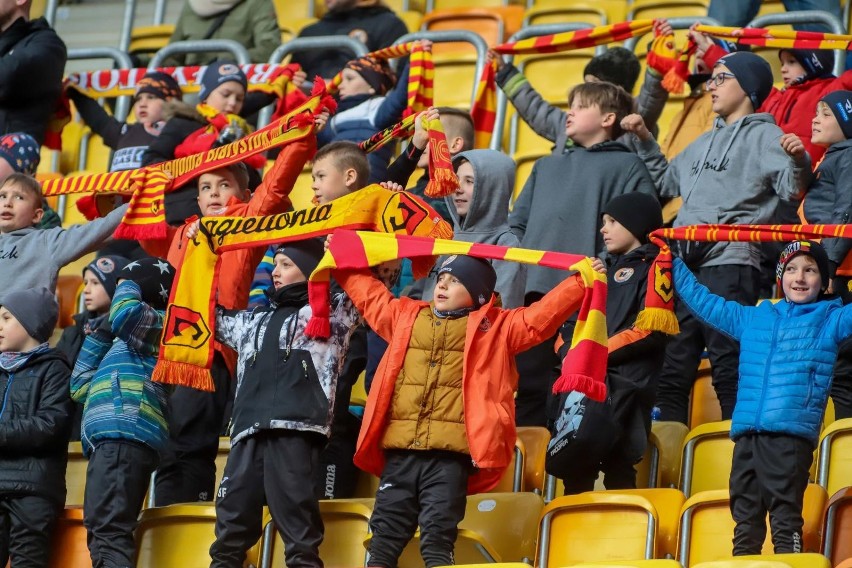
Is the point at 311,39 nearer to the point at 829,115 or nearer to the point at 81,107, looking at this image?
the point at 81,107

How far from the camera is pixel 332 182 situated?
6.60 metres

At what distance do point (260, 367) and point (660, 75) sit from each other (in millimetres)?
2870

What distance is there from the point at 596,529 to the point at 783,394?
2.56ft

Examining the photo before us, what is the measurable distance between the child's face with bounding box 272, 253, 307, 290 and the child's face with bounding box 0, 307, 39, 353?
1.08 m

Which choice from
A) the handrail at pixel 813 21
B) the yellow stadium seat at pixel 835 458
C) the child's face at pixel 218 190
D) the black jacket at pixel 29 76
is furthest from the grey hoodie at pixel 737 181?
the black jacket at pixel 29 76

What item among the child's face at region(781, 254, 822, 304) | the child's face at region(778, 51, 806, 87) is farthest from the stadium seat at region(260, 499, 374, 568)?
the child's face at region(778, 51, 806, 87)

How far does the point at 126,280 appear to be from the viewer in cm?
639

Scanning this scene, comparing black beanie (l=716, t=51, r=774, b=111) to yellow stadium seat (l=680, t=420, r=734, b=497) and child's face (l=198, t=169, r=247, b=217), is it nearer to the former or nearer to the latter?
yellow stadium seat (l=680, t=420, r=734, b=497)

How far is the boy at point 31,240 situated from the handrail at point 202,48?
2391 mm

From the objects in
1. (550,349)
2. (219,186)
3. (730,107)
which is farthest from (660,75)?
(219,186)

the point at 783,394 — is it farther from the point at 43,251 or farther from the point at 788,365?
the point at 43,251

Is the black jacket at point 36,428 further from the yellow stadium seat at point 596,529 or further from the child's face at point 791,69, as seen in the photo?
the child's face at point 791,69

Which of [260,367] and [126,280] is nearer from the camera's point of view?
[260,367]

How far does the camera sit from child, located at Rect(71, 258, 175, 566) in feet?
19.9
